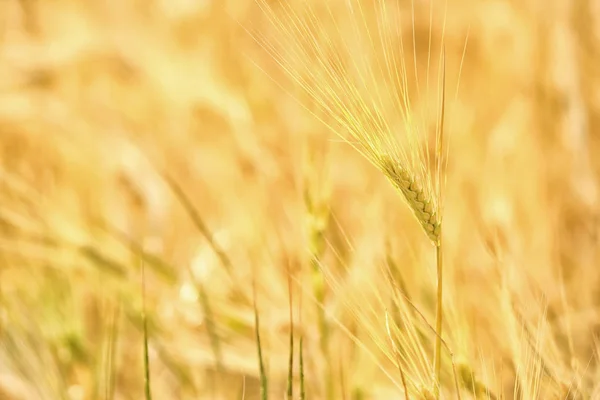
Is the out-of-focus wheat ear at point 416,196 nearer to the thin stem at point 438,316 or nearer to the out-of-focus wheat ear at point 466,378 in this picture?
the thin stem at point 438,316

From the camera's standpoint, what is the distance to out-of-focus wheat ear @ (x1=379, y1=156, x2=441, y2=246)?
0.31 m

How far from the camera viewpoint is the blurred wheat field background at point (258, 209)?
50cm

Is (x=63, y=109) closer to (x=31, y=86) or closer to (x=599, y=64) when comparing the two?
(x=31, y=86)

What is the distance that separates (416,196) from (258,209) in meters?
0.40

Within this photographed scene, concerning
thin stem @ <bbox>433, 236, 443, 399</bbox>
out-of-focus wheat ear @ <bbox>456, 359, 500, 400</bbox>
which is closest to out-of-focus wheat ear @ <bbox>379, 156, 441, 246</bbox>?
thin stem @ <bbox>433, 236, 443, 399</bbox>

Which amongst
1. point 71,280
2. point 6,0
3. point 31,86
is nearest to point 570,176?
point 71,280

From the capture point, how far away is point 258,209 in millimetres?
703

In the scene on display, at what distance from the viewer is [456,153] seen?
816 millimetres

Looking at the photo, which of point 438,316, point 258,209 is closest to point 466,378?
point 438,316

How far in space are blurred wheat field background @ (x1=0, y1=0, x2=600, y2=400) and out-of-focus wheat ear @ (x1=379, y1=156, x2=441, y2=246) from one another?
0.07 metres

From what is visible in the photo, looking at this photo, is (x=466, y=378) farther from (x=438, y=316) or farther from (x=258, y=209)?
(x=258, y=209)

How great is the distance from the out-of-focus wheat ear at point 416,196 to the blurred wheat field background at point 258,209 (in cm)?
7

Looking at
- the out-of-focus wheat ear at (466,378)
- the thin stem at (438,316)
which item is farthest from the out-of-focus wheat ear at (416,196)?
the out-of-focus wheat ear at (466,378)

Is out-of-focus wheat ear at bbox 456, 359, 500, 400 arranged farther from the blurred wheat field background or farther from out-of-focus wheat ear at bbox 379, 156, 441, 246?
out-of-focus wheat ear at bbox 379, 156, 441, 246
